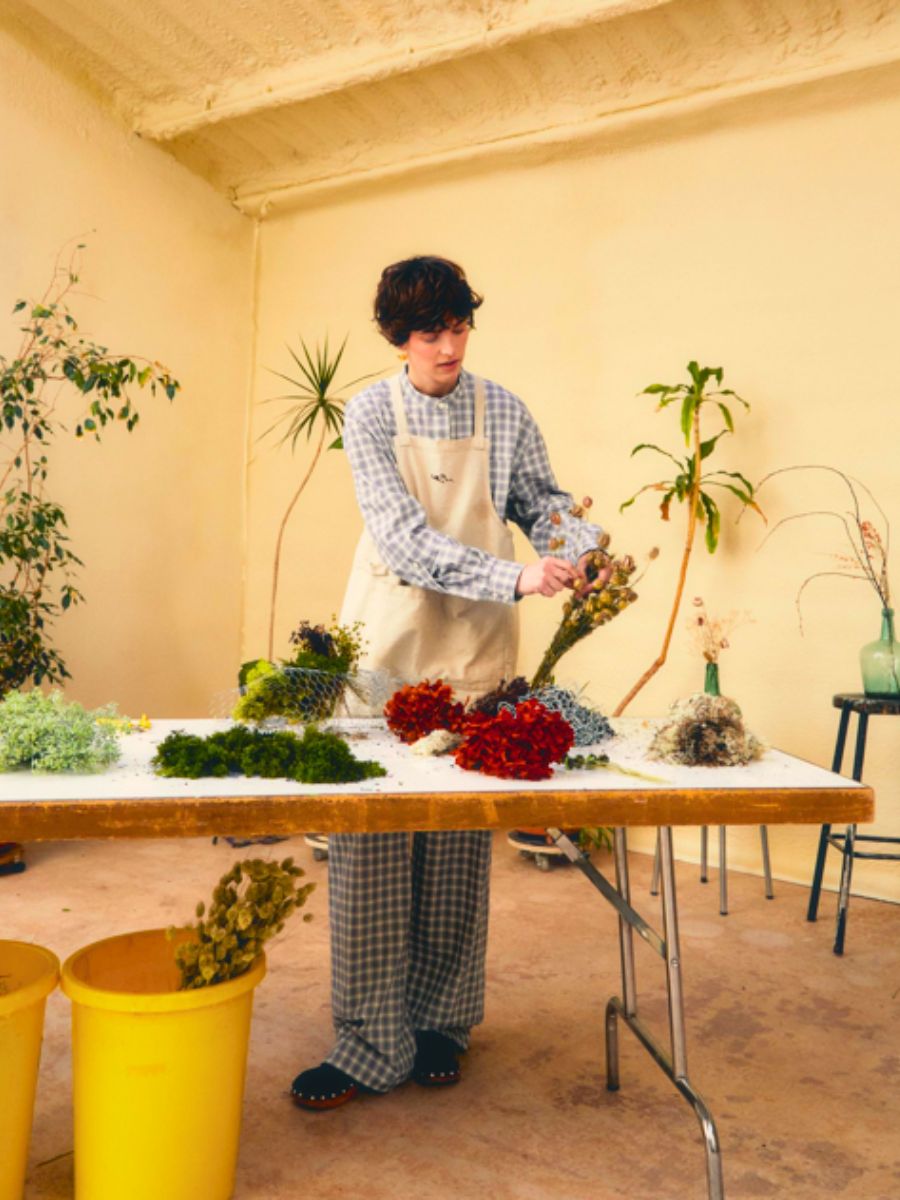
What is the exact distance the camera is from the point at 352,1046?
2.13 meters

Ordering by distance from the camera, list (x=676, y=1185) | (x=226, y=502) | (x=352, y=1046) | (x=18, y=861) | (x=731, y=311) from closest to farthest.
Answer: (x=676, y=1185) → (x=352, y=1046) → (x=18, y=861) → (x=731, y=311) → (x=226, y=502)

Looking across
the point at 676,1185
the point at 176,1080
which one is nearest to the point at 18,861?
the point at 176,1080

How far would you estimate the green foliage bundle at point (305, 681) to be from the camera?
1.84 m

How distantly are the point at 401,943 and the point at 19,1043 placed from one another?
30.5 inches

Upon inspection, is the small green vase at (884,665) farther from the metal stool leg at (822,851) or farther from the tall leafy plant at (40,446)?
the tall leafy plant at (40,446)

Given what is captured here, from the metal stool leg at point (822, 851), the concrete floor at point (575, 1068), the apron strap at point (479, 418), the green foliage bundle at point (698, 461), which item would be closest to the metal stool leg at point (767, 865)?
the concrete floor at point (575, 1068)

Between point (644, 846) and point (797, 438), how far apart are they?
71.9 inches

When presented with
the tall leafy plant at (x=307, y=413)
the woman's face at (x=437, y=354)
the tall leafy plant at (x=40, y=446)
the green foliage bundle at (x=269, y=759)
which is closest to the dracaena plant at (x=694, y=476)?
the tall leafy plant at (x=307, y=413)

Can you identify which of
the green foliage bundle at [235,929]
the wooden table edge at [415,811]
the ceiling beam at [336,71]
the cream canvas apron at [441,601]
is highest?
the ceiling beam at [336,71]

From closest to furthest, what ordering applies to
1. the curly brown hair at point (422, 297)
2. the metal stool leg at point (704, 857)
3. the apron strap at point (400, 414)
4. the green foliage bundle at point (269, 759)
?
the green foliage bundle at point (269, 759) < the curly brown hair at point (422, 297) < the apron strap at point (400, 414) < the metal stool leg at point (704, 857)

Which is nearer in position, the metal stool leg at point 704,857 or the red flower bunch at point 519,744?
the red flower bunch at point 519,744

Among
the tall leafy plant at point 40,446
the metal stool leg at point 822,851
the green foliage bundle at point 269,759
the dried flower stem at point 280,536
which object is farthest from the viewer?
the dried flower stem at point 280,536

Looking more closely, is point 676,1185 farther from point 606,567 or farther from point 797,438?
point 797,438

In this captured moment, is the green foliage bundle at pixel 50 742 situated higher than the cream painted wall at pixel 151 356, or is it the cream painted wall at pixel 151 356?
the cream painted wall at pixel 151 356
